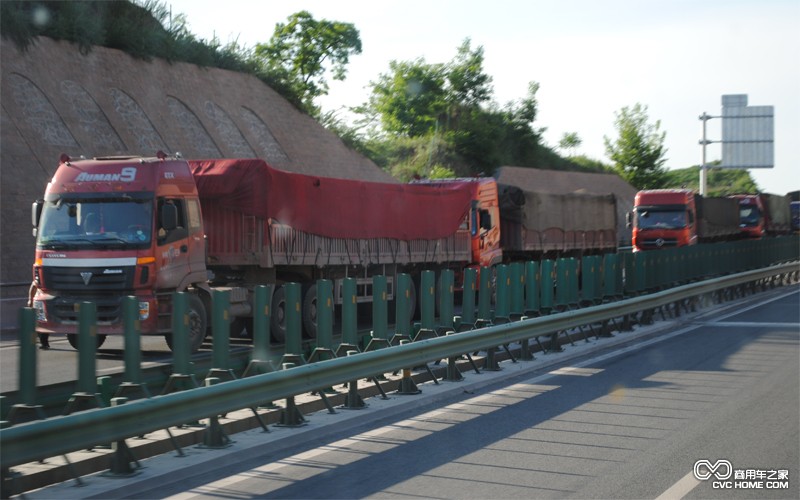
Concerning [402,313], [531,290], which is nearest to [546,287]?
[531,290]

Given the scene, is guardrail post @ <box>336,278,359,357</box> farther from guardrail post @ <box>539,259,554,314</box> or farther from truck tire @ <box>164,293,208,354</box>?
guardrail post @ <box>539,259,554,314</box>

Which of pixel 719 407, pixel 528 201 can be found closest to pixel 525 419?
pixel 719 407

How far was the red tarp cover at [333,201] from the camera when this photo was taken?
57.1ft

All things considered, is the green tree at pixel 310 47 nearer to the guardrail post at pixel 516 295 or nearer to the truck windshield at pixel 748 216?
the truck windshield at pixel 748 216

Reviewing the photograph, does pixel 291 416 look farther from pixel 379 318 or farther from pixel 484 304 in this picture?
pixel 484 304

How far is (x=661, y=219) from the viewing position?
1481 inches

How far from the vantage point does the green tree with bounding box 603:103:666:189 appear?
265 feet

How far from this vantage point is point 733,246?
31250 mm

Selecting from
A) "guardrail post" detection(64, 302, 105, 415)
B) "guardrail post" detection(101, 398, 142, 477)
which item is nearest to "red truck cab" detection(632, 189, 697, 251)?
"guardrail post" detection(64, 302, 105, 415)

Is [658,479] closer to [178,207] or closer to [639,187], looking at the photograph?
[178,207]

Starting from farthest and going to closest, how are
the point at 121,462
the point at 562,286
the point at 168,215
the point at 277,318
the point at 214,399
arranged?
1. the point at 562,286
2. the point at 277,318
3. the point at 168,215
4. the point at 214,399
5. the point at 121,462

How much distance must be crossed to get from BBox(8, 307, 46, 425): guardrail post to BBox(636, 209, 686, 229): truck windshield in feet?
106

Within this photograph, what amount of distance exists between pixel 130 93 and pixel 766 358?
2827cm

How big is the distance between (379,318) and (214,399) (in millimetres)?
4511
